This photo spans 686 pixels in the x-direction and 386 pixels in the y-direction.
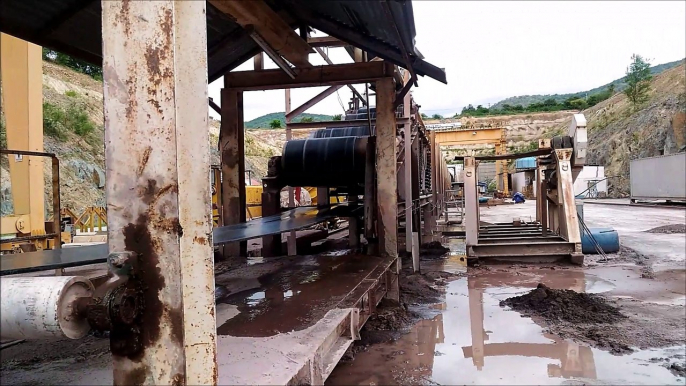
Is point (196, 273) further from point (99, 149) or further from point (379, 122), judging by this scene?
point (99, 149)

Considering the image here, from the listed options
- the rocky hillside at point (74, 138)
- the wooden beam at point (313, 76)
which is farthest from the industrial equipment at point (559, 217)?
the rocky hillside at point (74, 138)

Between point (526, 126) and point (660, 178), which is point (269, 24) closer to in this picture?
point (660, 178)

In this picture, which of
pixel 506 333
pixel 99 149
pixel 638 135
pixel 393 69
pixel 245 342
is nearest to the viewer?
pixel 245 342

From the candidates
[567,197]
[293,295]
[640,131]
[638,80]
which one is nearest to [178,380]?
[293,295]

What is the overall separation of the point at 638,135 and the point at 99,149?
34.4m

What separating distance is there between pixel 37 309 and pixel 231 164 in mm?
5030

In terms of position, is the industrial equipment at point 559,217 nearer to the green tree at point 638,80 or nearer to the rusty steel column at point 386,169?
the rusty steel column at point 386,169

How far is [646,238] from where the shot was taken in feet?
39.9

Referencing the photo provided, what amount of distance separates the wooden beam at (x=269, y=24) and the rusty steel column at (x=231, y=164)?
3.35 ft

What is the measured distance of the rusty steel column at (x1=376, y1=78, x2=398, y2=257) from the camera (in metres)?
6.04

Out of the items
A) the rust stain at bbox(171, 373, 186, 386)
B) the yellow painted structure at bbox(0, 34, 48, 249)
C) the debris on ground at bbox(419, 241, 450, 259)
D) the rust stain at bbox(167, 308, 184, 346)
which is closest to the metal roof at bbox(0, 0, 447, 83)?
the yellow painted structure at bbox(0, 34, 48, 249)

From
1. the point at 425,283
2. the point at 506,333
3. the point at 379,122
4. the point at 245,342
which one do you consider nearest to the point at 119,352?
the point at 245,342

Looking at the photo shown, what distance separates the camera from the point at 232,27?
5344mm

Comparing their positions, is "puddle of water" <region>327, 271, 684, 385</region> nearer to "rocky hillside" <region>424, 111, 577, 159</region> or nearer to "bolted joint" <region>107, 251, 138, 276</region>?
"bolted joint" <region>107, 251, 138, 276</region>
